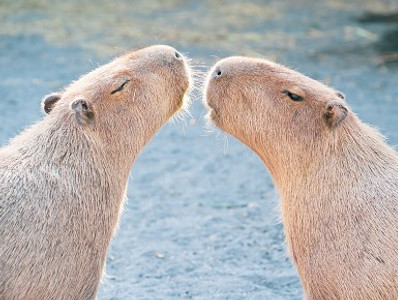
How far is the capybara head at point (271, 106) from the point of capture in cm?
500

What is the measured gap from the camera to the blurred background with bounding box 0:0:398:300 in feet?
21.4

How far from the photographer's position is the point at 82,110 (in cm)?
484

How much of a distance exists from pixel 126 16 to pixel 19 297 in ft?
32.1

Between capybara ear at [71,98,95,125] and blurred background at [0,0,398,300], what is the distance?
41.0 inches

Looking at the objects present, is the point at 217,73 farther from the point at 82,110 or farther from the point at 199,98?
the point at 82,110

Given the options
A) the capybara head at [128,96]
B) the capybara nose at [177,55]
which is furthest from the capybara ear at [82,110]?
the capybara nose at [177,55]

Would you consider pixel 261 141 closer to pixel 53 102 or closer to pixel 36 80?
pixel 53 102

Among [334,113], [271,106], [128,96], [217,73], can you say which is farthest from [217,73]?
[334,113]

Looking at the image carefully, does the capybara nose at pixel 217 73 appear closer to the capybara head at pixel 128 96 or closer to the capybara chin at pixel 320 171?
the capybara chin at pixel 320 171

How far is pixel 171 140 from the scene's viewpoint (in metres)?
9.30

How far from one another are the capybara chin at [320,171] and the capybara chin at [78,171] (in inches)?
14.7

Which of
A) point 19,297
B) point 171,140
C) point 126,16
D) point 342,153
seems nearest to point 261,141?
point 342,153

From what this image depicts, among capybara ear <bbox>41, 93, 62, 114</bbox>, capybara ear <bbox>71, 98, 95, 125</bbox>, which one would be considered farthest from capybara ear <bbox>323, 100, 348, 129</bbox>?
capybara ear <bbox>41, 93, 62, 114</bbox>

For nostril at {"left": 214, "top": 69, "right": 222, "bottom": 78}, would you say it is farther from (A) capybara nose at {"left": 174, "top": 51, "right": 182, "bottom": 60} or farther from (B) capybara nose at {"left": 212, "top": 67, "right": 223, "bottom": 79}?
(A) capybara nose at {"left": 174, "top": 51, "right": 182, "bottom": 60}
